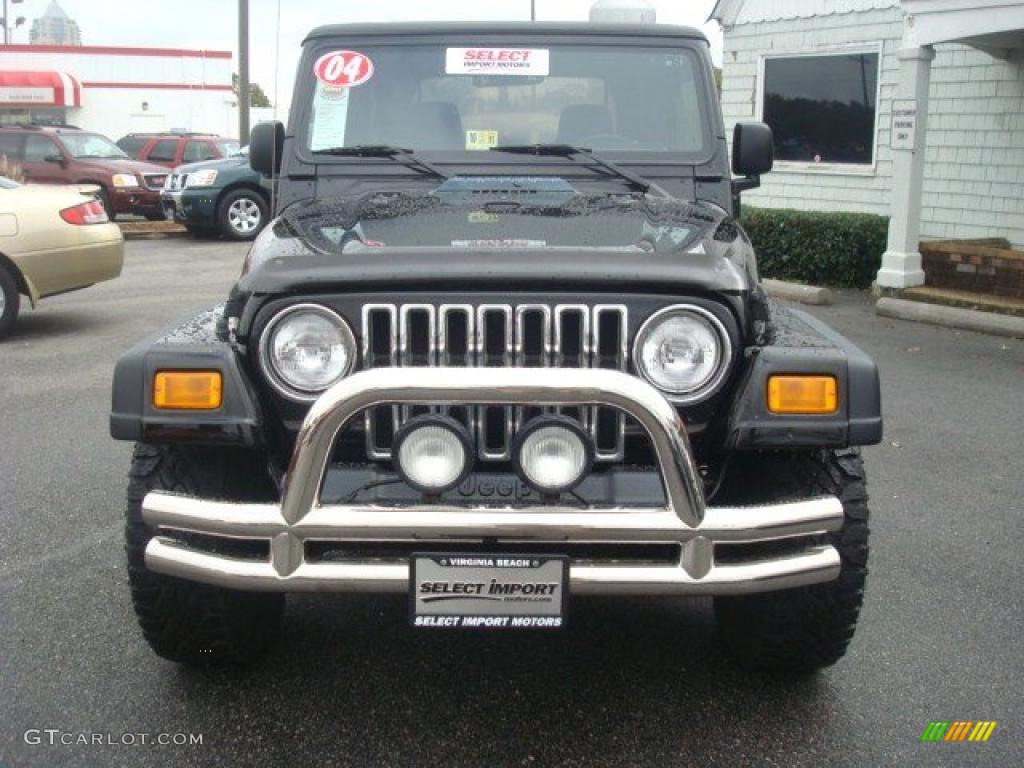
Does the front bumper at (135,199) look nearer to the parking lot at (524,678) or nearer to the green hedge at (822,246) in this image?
the green hedge at (822,246)

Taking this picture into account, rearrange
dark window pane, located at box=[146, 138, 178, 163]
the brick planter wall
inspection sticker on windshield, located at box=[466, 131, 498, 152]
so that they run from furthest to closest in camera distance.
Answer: dark window pane, located at box=[146, 138, 178, 163], the brick planter wall, inspection sticker on windshield, located at box=[466, 131, 498, 152]

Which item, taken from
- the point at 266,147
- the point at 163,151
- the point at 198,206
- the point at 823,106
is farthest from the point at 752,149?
the point at 163,151

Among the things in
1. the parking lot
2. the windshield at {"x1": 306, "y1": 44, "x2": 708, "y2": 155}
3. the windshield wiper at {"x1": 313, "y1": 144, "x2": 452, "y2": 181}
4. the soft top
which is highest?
the soft top

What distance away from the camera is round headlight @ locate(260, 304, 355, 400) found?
9.09 feet

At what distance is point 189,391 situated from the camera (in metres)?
2.74

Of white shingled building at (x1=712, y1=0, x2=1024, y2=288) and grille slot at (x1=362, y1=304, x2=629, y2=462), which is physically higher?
white shingled building at (x1=712, y1=0, x2=1024, y2=288)

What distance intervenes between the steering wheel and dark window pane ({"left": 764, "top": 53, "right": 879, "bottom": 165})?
9.32 m

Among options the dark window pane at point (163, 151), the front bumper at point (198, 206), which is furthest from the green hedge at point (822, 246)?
the dark window pane at point (163, 151)

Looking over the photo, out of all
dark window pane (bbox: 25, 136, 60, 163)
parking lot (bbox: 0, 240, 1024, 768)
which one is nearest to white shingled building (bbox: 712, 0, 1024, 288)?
parking lot (bbox: 0, 240, 1024, 768)

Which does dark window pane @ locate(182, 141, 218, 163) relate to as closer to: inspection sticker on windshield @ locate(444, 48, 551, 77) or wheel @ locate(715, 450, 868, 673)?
inspection sticker on windshield @ locate(444, 48, 551, 77)

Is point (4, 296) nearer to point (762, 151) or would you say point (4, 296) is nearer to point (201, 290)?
point (201, 290)

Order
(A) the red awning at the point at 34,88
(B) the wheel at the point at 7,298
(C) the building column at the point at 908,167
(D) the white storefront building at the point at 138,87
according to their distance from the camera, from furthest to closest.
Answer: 1. (D) the white storefront building at the point at 138,87
2. (A) the red awning at the point at 34,88
3. (C) the building column at the point at 908,167
4. (B) the wheel at the point at 7,298

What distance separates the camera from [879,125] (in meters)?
12.3

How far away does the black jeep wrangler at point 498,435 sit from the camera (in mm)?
2504
